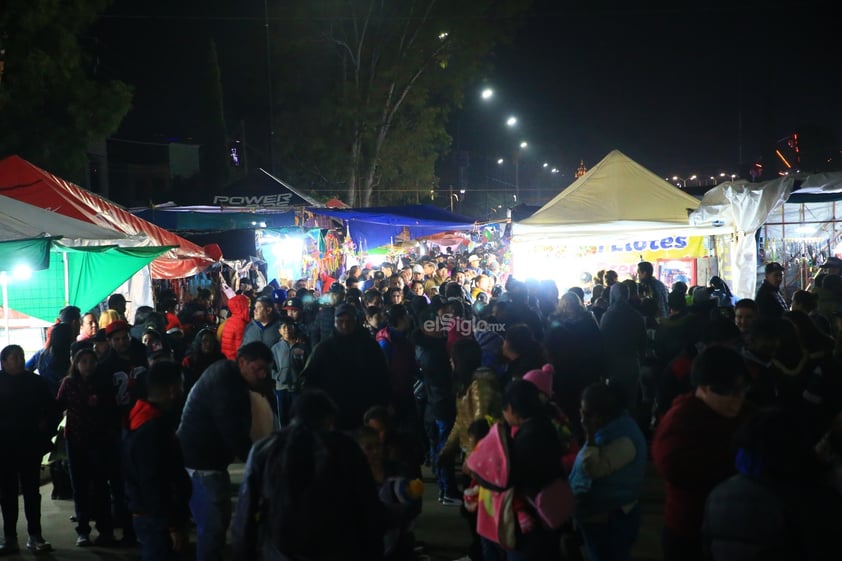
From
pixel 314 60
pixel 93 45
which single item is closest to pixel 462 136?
pixel 314 60

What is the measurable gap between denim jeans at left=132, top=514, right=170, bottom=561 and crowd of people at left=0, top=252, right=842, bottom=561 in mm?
13

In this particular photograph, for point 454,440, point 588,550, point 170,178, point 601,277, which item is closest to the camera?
point 588,550

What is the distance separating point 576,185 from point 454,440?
897cm

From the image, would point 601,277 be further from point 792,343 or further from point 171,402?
point 171,402

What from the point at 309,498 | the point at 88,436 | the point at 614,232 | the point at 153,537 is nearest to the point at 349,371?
the point at 153,537

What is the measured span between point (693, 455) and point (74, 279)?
28.3 feet

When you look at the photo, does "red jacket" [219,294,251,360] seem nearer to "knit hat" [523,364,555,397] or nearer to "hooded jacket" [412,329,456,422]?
"hooded jacket" [412,329,456,422]

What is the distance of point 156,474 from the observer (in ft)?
15.7

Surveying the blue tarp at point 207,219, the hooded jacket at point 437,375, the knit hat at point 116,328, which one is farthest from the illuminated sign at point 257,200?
the hooded jacket at point 437,375

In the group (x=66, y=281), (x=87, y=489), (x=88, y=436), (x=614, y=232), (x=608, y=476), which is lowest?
(x=87, y=489)

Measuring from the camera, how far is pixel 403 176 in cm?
3747

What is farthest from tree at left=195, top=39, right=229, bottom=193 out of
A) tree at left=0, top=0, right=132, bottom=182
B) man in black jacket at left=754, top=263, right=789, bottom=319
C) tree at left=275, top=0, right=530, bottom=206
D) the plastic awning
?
man in black jacket at left=754, top=263, right=789, bottom=319

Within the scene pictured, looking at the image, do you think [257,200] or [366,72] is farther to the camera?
[366,72]

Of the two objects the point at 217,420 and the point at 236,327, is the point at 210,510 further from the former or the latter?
the point at 236,327
